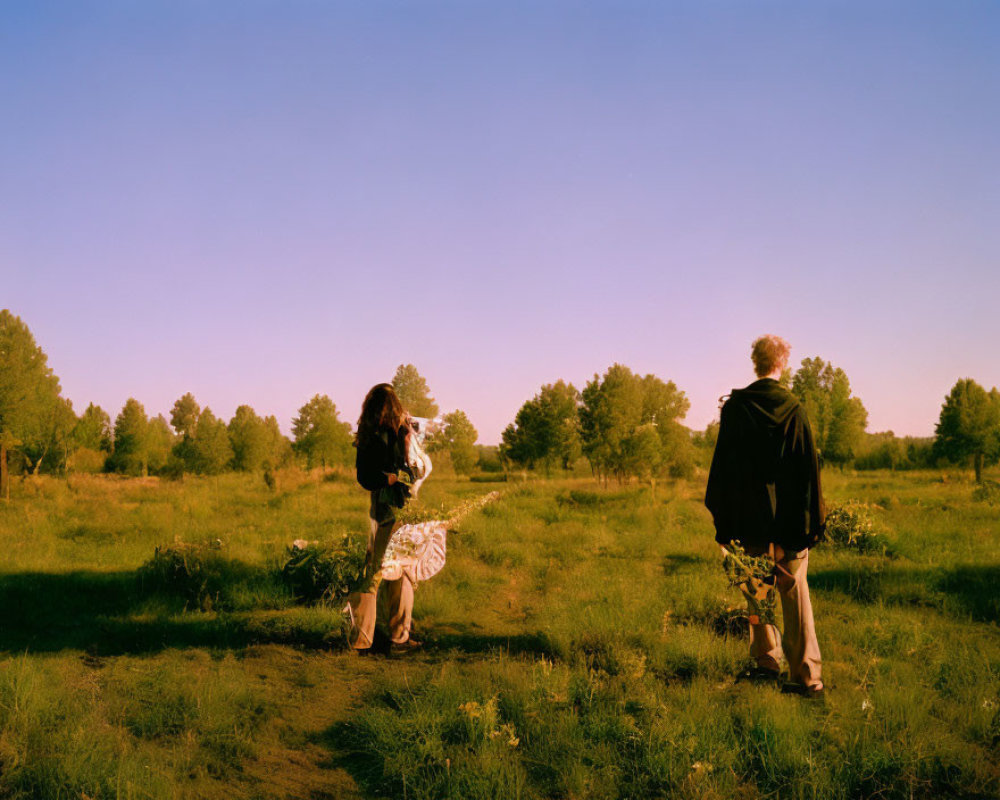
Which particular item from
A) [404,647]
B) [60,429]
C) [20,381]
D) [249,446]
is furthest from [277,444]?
[404,647]

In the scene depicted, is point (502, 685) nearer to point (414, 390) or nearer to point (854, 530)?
point (854, 530)

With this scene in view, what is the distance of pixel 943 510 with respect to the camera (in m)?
15.0

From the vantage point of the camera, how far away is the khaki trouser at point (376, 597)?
6383 mm

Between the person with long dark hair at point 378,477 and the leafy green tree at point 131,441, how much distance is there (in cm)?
4409

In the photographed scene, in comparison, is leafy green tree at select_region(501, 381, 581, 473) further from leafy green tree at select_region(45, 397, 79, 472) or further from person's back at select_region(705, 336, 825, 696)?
person's back at select_region(705, 336, 825, 696)

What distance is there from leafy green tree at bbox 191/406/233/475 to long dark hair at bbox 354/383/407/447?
117ft

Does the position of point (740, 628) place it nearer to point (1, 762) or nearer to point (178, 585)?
point (1, 762)

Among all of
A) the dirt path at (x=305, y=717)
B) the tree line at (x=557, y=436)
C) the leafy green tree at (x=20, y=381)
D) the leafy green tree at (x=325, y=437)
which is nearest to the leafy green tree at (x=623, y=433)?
the tree line at (x=557, y=436)

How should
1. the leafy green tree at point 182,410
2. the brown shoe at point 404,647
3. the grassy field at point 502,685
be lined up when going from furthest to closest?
the leafy green tree at point 182,410 < the brown shoe at point 404,647 < the grassy field at point 502,685

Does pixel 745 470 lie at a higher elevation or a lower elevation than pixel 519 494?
higher

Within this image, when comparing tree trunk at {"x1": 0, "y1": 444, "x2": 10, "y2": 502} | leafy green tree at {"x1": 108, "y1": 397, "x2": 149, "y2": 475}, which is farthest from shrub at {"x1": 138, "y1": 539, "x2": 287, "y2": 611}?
leafy green tree at {"x1": 108, "y1": 397, "x2": 149, "y2": 475}

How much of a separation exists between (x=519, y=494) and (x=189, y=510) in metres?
8.47

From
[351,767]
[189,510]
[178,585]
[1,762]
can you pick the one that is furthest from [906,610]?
[189,510]

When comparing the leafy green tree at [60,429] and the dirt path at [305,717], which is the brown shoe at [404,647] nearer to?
the dirt path at [305,717]
